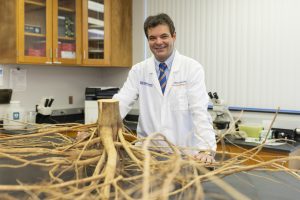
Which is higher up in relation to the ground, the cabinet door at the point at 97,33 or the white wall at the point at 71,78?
the cabinet door at the point at 97,33

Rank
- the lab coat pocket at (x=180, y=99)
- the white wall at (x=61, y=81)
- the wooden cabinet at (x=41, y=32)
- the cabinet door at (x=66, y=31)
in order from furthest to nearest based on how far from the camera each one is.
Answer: the white wall at (x=61, y=81)
the cabinet door at (x=66, y=31)
the wooden cabinet at (x=41, y=32)
the lab coat pocket at (x=180, y=99)

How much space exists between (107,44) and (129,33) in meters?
0.42

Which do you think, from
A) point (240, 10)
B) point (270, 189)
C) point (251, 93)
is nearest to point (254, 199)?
point (270, 189)

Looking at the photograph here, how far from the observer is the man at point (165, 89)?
202 centimetres

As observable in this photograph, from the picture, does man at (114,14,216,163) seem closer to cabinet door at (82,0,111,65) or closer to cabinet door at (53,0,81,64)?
cabinet door at (53,0,81,64)

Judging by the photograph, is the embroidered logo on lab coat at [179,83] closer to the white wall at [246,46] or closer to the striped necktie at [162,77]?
the striped necktie at [162,77]

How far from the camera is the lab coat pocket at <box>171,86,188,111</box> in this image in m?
2.12

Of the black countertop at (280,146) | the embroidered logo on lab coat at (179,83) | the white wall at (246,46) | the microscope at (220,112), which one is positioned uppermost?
the white wall at (246,46)

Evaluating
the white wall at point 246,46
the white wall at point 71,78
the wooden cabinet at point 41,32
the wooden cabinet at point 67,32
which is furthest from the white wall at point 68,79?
the white wall at point 246,46

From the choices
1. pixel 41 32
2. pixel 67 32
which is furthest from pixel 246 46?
pixel 41 32

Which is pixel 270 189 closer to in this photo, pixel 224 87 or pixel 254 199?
pixel 254 199

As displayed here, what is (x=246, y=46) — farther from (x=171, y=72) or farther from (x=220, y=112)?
(x=171, y=72)

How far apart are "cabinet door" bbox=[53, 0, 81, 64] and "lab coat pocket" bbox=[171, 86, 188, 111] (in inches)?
62.6

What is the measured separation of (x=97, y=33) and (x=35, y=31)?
717 mm
